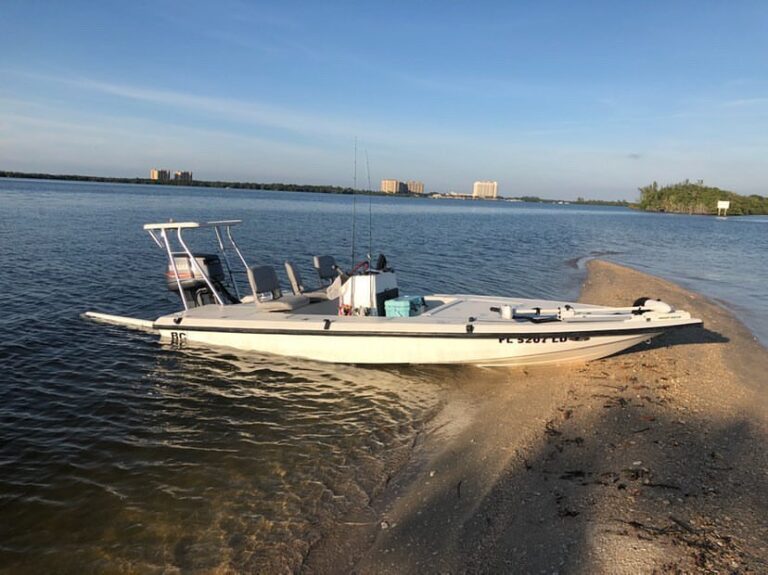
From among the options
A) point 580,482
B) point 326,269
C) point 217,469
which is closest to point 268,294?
point 326,269

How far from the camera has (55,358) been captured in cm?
942

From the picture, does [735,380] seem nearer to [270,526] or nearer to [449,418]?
[449,418]

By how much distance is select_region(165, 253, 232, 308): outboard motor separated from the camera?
10.7 metres

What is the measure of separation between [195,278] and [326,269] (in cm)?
290

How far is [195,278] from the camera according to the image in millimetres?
10750

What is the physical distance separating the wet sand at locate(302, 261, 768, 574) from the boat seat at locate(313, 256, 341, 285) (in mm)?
4172

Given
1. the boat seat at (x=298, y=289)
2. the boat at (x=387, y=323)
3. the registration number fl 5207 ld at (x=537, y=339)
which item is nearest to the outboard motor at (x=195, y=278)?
the boat at (x=387, y=323)

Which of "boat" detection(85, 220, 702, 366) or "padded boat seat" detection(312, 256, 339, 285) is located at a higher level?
"padded boat seat" detection(312, 256, 339, 285)

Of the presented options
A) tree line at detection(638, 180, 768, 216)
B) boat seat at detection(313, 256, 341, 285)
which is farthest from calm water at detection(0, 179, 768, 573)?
tree line at detection(638, 180, 768, 216)

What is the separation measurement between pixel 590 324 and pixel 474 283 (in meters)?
10.8

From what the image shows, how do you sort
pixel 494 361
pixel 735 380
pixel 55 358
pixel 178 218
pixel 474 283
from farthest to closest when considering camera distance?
pixel 178 218 → pixel 474 283 → pixel 55 358 → pixel 494 361 → pixel 735 380

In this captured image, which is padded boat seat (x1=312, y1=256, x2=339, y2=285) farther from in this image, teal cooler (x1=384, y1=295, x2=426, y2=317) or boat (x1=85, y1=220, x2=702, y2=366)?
teal cooler (x1=384, y1=295, x2=426, y2=317)

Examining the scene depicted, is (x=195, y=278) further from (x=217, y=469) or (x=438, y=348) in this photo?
(x=217, y=469)

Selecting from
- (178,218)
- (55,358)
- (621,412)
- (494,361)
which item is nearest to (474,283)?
(494,361)
